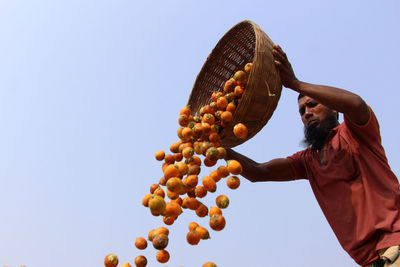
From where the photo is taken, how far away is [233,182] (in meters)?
3.05

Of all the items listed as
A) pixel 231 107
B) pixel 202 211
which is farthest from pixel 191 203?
pixel 231 107

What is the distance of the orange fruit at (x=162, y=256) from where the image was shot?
9.27 feet

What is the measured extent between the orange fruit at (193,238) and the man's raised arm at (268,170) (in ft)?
4.84

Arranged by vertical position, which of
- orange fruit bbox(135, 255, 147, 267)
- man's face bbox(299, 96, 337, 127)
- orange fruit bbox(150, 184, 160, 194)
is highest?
man's face bbox(299, 96, 337, 127)

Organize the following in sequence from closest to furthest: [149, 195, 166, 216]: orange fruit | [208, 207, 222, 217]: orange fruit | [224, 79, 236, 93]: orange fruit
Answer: [149, 195, 166, 216]: orange fruit → [208, 207, 222, 217]: orange fruit → [224, 79, 236, 93]: orange fruit

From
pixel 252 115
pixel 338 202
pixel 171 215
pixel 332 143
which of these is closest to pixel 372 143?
pixel 332 143

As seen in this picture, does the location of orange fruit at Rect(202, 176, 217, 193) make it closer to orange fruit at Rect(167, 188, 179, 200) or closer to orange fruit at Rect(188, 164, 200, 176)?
orange fruit at Rect(188, 164, 200, 176)

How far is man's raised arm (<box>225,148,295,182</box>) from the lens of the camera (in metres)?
4.19

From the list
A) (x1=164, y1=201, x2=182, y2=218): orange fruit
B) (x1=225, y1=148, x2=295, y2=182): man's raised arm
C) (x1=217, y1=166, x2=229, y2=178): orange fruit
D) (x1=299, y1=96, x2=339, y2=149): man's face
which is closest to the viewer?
(x1=164, y1=201, x2=182, y2=218): orange fruit

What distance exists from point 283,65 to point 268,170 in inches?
56.8

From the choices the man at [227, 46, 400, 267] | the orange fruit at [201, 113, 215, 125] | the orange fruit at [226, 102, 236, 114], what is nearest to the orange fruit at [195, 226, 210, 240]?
the orange fruit at [201, 113, 215, 125]

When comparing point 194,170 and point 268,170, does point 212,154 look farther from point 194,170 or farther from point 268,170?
point 268,170

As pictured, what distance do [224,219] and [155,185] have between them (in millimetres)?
799

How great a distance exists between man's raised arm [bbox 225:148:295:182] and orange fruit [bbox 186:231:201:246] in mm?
1476
